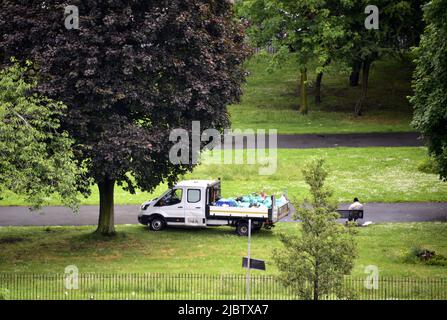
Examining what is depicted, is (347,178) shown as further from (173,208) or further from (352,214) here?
(173,208)

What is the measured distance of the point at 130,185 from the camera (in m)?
33.3

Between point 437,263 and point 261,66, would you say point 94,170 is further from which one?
point 261,66

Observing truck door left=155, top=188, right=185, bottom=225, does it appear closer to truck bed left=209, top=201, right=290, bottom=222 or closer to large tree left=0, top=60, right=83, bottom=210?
truck bed left=209, top=201, right=290, bottom=222

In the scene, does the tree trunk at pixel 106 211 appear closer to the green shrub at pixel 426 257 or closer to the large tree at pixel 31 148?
the large tree at pixel 31 148

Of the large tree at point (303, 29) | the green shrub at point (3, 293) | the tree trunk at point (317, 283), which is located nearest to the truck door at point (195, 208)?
the green shrub at point (3, 293)

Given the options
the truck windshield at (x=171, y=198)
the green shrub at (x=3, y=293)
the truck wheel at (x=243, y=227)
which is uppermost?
the truck windshield at (x=171, y=198)

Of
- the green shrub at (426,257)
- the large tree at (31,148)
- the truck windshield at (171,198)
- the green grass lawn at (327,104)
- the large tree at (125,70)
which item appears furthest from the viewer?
the green grass lawn at (327,104)

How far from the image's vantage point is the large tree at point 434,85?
103 feet

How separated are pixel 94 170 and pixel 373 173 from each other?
58.0ft

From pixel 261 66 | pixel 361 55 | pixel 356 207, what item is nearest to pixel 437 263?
pixel 356 207

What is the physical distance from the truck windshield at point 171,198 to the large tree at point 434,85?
384 inches

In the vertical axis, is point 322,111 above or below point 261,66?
below

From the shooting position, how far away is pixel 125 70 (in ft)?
99.3

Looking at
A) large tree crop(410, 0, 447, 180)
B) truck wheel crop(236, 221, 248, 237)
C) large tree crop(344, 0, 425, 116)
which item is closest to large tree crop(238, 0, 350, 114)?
large tree crop(344, 0, 425, 116)
